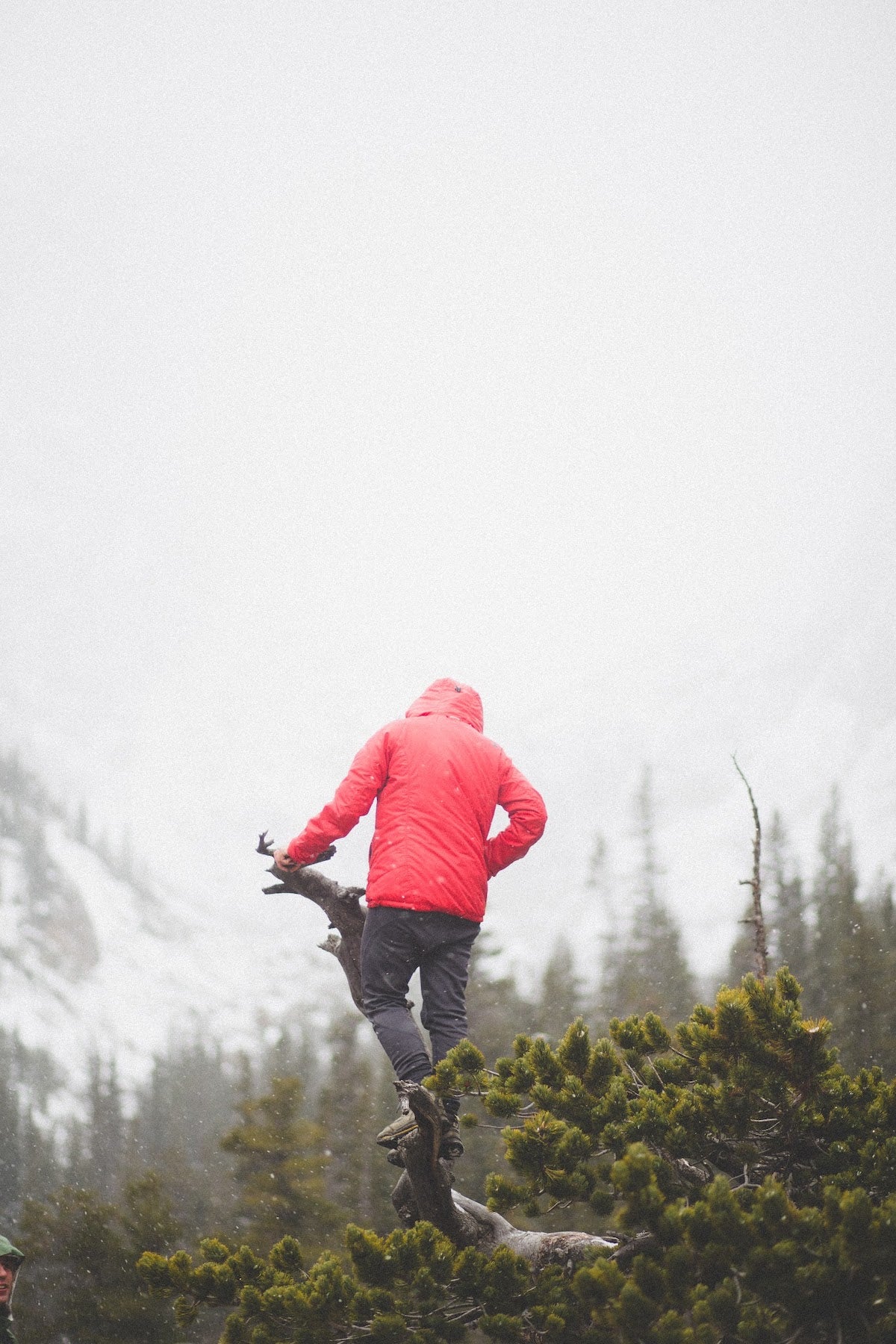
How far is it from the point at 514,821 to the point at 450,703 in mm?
804

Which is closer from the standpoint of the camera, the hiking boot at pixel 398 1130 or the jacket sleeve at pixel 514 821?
the hiking boot at pixel 398 1130

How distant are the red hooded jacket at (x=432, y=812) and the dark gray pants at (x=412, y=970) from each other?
0.28 feet

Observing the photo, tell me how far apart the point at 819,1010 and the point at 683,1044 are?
32521 millimetres

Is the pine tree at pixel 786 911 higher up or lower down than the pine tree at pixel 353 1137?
higher up

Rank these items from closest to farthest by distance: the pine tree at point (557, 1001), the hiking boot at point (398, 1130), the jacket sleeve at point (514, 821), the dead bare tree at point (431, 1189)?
the dead bare tree at point (431, 1189), the hiking boot at point (398, 1130), the jacket sleeve at point (514, 821), the pine tree at point (557, 1001)

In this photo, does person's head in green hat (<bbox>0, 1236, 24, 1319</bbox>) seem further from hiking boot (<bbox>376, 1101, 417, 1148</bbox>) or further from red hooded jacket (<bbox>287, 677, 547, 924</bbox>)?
red hooded jacket (<bbox>287, 677, 547, 924</bbox>)

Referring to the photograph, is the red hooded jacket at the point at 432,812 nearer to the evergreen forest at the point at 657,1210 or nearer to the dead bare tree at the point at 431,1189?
the dead bare tree at the point at 431,1189

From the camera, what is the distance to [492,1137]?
2586 cm

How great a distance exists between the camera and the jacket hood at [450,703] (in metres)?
5.18

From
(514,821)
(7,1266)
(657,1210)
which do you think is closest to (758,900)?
(514,821)

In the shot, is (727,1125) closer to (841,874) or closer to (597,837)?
(841,874)

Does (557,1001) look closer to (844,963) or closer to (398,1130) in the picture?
(844,963)

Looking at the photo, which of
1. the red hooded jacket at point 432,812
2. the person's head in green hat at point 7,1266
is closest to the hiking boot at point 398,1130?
the red hooded jacket at point 432,812

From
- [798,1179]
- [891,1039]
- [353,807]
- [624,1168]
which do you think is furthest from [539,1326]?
[891,1039]
